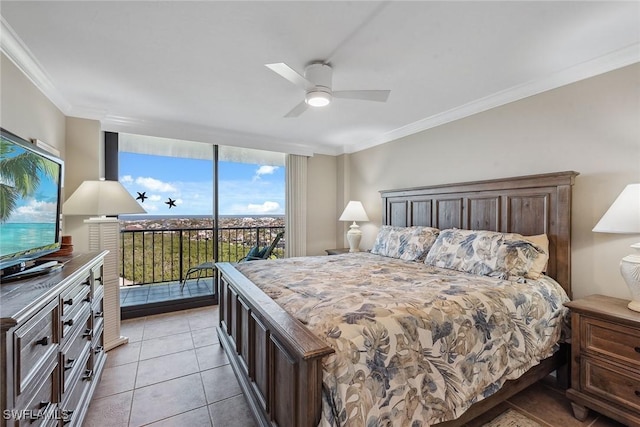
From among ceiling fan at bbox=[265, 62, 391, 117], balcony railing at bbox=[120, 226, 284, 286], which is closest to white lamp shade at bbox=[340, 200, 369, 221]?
balcony railing at bbox=[120, 226, 284, 286]

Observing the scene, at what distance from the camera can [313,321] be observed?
143cm

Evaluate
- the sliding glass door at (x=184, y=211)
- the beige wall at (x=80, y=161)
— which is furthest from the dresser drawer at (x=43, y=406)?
the sliding glass door at (x=184, y=211)

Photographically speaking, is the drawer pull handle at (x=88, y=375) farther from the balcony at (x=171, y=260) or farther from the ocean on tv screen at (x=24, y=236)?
the balcony at (x=171, y=260)

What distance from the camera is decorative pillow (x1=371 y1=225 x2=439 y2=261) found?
306cm

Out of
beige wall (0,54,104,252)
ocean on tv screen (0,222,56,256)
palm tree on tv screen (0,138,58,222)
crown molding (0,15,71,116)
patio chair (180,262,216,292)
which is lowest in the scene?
patio chair (180,262,216,292)

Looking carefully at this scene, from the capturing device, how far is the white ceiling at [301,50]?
64.2 inches

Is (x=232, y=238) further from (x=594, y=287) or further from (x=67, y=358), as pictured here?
(x=594, y=287)

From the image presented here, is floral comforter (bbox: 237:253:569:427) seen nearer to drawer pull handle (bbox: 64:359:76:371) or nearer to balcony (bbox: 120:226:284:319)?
drawer pull handle (bbox: 64:359:76:371)

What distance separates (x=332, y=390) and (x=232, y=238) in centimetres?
403

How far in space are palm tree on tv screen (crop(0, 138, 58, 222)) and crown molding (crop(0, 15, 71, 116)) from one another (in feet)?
2.80

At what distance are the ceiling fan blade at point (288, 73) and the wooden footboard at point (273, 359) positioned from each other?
56.6 inches

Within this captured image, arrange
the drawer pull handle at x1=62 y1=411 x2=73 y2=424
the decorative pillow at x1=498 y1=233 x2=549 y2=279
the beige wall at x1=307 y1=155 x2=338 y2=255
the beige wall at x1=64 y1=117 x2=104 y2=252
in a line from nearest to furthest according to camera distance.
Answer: the drawer pull handle at x1=62 y1=411 x2=73 y2=424 < the decorative pillow at x1=498 y1=233 x2=549 y2=279 < the beige wall at x1=64 y1=117 x2=104 y2=252 < the beige wall at x1=307 y1=155 x2=338 y2=255

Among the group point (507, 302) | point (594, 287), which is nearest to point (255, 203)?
point (507, 302)

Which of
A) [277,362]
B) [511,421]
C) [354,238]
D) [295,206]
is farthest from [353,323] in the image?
[295,206]
